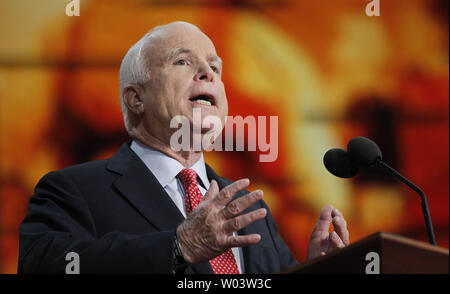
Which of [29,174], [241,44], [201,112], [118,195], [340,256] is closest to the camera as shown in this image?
[340,256]

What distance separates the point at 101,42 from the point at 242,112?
0.70 metres

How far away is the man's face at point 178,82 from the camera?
189 cm

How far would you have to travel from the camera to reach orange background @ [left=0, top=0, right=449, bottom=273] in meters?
2.74

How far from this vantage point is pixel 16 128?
2.71 meters

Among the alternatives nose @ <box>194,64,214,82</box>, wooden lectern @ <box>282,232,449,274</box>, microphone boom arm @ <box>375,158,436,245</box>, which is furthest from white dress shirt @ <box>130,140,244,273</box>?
wooden lectern @ <box>282,232,449,274</box>

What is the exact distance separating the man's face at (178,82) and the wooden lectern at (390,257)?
934 mm

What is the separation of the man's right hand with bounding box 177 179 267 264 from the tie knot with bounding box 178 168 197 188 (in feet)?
1.51

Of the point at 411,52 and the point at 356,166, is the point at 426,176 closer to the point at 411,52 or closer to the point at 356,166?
the point at 411,52

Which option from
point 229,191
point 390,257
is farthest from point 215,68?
point 390,257

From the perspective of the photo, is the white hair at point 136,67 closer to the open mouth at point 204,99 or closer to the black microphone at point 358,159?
the open mouth at point 204,99

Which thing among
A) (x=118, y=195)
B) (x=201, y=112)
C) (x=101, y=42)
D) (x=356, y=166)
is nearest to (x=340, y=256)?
(x=356, y=166)

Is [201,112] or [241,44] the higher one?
[241,44]

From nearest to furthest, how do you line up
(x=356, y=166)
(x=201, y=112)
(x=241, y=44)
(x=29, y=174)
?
(x=356, y=166), (x=201, y=112), (x=29, y=174), (x=241, y=44)
